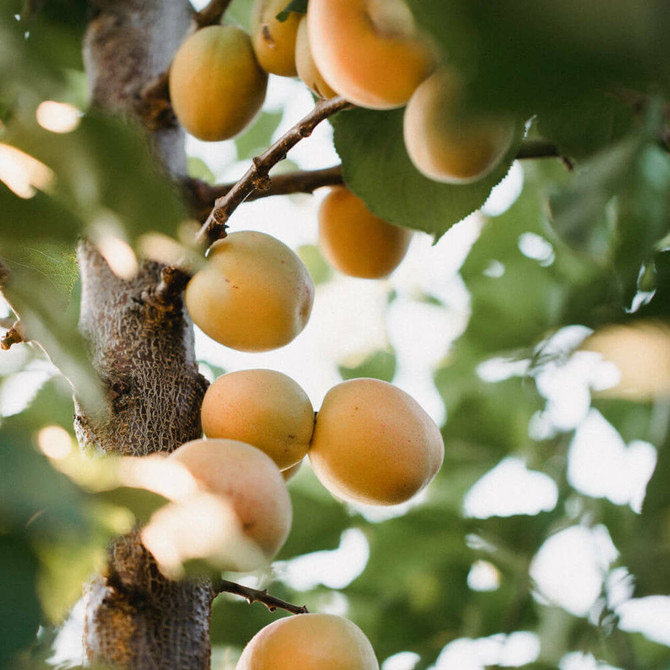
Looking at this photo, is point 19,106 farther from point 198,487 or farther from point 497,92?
point 497,92

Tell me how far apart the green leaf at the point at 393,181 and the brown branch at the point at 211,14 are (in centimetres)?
44

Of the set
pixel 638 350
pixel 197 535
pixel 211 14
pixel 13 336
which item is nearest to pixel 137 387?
pixel 13 336

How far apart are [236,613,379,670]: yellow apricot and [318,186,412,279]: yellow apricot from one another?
0.55 meters

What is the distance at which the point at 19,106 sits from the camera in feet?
3.52

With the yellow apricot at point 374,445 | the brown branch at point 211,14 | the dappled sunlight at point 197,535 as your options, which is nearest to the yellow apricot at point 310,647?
the yellow apricot at point 374,445

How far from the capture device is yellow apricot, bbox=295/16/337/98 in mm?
906

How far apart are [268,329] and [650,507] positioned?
0.47 meters

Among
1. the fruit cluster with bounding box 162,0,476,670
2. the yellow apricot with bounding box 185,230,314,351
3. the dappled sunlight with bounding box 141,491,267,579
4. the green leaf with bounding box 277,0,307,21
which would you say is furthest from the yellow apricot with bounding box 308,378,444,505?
the green leaf with bounding box 277,0,307,21

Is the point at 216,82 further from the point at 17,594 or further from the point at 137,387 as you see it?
the point at 17,594

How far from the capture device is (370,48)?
26.3 inches

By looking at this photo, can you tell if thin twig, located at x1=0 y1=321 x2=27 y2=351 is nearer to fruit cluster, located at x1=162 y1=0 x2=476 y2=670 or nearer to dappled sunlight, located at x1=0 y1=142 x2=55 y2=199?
fruit cluster, located at x1=162 y1=0 x2=476 y2=670

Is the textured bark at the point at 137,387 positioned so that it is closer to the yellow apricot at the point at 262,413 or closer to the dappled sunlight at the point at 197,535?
the yellow apricot at the point at 262,413

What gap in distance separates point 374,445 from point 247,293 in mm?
233

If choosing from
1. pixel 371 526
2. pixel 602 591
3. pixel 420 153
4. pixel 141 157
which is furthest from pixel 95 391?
pixel 371 526
